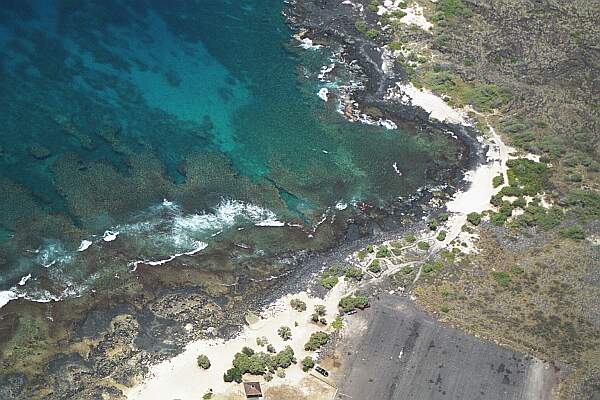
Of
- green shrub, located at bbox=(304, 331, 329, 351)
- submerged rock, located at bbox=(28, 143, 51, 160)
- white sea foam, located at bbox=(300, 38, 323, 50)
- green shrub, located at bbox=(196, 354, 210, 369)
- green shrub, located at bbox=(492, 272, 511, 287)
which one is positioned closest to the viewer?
green shrub, located at bbox=(196, 354, 210, 369)

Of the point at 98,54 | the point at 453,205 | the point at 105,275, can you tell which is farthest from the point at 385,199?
the point at 98,54

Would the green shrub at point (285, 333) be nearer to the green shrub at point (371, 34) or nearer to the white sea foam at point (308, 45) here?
the white sea foam at point (308, 45)

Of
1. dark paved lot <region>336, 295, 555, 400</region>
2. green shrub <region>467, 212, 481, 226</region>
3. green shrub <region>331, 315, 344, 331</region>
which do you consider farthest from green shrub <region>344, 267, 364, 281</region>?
green shrub <region>467, 212, 481, 226</region>

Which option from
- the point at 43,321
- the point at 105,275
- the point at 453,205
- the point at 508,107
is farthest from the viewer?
the point at 508,107

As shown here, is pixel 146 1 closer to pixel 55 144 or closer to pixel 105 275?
pixel 55 144

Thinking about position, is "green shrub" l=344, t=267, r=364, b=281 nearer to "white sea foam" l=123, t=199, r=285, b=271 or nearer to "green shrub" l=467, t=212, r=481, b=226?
"white sea foam" l=123, t=199, r=285, b=271

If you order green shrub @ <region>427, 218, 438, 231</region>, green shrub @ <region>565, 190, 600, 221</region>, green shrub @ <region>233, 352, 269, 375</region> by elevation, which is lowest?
green shrub @ <region>233, 352, 269, 375</region>

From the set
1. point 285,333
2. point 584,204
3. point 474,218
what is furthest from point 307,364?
point 584,204
